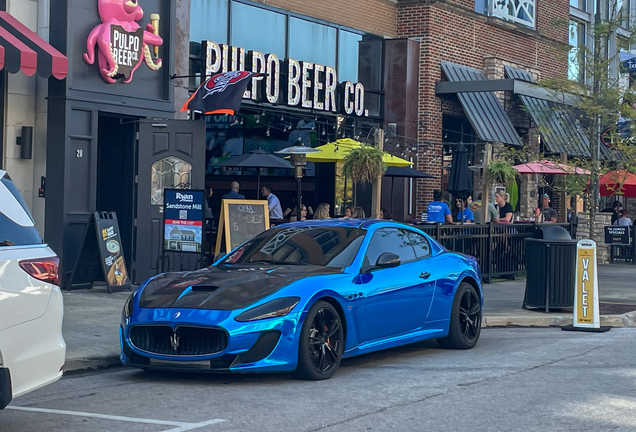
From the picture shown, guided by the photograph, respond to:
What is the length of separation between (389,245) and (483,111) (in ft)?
51.2

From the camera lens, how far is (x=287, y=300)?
25.2ft

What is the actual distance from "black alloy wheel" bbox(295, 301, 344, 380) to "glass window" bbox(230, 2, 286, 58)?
11.5 m

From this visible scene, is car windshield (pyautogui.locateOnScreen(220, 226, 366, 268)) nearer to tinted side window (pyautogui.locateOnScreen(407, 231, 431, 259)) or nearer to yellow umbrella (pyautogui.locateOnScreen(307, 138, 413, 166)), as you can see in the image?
tinted side window (pyautogui.locateOnScreen(407, 231, 431, 259))

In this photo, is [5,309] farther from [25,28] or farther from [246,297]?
[25,28]

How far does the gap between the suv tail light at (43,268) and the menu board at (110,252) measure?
7.72m

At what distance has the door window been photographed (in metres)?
15.1

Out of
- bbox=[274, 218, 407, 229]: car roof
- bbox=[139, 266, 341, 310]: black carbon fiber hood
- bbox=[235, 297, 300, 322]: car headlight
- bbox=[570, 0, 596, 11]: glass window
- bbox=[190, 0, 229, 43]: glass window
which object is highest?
bbox=[570, 0, 596, 11]: glass window

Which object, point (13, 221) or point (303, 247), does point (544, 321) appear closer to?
point (303, 247)

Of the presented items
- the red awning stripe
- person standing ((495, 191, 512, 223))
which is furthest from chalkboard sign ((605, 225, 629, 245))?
the red awning stripe

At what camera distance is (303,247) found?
355 inches

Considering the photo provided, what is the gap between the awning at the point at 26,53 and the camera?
476 inches

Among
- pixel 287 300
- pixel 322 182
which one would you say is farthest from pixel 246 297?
pixel 322 182

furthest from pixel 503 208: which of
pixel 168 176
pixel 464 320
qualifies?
pixel 464 320

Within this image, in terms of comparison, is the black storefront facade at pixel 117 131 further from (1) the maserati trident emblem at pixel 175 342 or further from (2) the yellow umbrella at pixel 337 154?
(1) the maserati trident emblem at pixel 175 342
